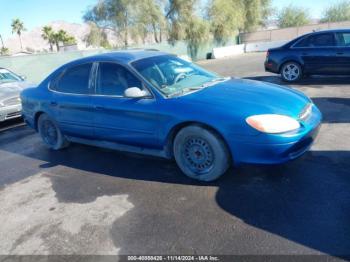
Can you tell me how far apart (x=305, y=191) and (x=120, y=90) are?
102 inches

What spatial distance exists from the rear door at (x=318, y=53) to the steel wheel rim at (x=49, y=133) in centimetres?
742

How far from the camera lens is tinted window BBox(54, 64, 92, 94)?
15.7ft

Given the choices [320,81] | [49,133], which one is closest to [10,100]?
[49,133]

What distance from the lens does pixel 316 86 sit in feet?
30.2

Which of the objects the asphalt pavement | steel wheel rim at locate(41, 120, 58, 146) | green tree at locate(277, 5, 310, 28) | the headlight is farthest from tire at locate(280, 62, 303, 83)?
green tree at locate(277, 5, 310, 28)

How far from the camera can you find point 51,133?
5.67 m

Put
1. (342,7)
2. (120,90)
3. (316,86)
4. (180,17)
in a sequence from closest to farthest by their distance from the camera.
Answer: (120,90) < (316,86) < (180,17) < (342,7)

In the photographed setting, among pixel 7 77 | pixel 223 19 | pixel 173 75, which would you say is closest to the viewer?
pixel 173 75

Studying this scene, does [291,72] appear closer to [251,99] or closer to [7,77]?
[251,99]

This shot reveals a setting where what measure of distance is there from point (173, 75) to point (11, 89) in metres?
5.78

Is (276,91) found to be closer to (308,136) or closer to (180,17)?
(308,136)

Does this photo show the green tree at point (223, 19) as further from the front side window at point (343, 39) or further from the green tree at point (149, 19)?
the front side window at point (343, 39)

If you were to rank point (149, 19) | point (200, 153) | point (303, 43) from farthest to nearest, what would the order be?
point (149, 19)
point (303, 43)
point (200, 153)

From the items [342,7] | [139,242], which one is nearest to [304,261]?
[139,242]
